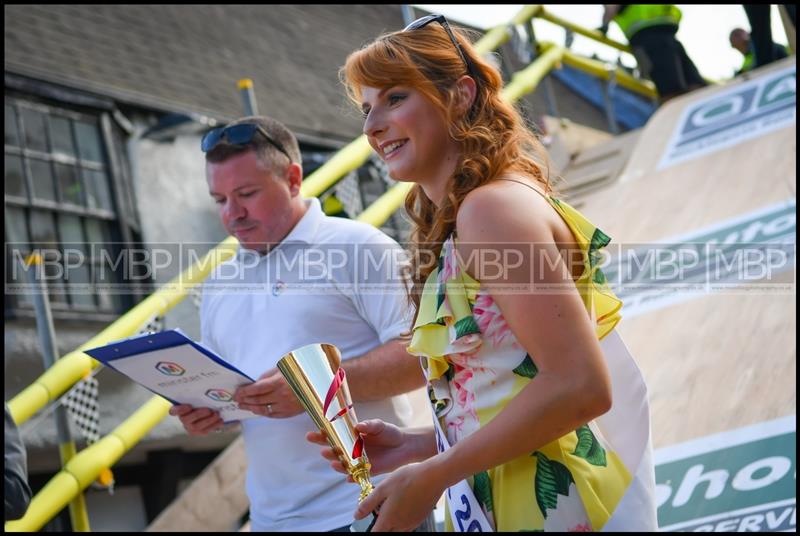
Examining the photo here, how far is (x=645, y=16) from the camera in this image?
791 centimetres

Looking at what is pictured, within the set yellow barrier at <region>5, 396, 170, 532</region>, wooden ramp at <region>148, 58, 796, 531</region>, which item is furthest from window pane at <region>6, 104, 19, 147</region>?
yellow barrier at <region>5, 396, 170, 532</region>

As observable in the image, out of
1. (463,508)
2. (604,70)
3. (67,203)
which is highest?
(604,70)

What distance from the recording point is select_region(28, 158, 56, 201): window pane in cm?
860

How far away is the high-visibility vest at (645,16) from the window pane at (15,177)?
4.61 m

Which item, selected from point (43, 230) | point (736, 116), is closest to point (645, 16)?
point (736, 116)

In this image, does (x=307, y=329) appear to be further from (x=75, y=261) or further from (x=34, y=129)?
(x=34, y=129)

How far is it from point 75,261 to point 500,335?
7.28m

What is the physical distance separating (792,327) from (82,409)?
281cm

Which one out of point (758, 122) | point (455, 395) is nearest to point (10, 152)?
point (758, 122)

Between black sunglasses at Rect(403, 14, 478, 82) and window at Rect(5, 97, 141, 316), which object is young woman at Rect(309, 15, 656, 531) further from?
window at Rect(5, 97, 141, 316)

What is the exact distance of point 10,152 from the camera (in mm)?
8391

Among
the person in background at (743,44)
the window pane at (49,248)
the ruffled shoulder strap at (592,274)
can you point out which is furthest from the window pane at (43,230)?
the ruffled shoulder strap at (592,274)

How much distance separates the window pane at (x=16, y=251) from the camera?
25.5ft

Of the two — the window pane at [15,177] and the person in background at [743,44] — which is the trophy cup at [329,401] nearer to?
the window pane at [15,177]
